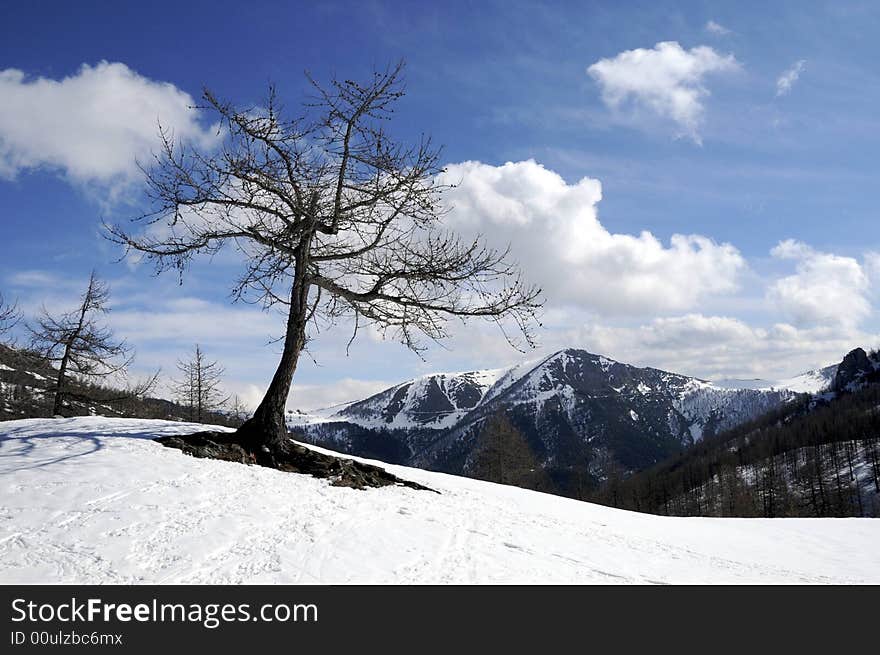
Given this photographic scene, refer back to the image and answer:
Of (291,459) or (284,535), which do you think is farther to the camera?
(291,459)

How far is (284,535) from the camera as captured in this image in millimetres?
6742

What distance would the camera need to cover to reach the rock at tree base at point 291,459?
35.4 ft

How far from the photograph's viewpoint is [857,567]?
389 inches

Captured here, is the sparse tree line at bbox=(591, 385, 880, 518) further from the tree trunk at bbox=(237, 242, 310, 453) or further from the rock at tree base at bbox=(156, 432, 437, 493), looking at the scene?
the tree trunk at bbox=(237, 242, 310, 453)

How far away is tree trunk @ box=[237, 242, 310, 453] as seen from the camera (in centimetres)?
1200

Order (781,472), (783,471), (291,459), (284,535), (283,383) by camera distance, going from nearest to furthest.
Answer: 1. (284,535)
2. (291,459)
3. (283,383)
4. (781,472)
5. (783,471)

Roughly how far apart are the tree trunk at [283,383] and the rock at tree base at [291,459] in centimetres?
30

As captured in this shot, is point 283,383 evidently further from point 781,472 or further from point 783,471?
point 783,471

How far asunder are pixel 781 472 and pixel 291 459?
146 metres

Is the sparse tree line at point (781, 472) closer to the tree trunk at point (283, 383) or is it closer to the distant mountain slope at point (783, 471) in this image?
the distant mountain slope at point (783, 471)

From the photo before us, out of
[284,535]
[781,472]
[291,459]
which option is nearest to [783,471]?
[781,472]

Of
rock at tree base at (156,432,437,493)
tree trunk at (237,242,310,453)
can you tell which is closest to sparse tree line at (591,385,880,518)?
rock at tree base at (156,432,437,493)

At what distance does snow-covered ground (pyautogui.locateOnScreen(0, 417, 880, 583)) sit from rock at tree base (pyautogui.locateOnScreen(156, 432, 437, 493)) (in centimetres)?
50
